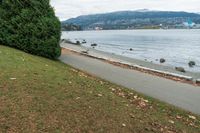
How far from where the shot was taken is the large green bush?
19328 millimetres

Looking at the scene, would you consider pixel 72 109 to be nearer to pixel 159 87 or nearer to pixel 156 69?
pixel 159 87

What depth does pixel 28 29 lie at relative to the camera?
19.3 meters

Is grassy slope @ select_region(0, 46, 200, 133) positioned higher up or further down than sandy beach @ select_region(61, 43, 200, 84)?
higher up

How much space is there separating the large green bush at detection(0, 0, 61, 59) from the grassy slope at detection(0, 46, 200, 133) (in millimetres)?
8084

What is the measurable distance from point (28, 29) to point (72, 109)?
1169cm

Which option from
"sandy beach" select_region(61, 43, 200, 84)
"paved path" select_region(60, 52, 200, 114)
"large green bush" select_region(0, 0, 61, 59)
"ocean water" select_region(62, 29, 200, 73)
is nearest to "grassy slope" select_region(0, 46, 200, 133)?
"paved path" select_region(60, 52, 200, 114)

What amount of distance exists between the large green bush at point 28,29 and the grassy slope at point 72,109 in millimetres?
8084

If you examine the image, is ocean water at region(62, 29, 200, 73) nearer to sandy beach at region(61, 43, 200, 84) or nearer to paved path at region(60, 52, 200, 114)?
sandy beach at region(61, 43, 200, 84)

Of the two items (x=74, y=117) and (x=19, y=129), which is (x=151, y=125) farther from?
(x=19, y=129)

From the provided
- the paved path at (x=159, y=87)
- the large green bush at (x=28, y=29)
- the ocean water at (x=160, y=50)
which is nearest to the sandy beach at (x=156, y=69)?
the paved path at (x=159, y=87)

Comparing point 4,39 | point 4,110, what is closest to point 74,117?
point 4,110

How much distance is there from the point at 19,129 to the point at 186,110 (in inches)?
226

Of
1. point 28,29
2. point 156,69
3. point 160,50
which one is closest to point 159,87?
point 28,29

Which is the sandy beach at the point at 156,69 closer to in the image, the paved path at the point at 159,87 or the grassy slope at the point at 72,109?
the paved path at the point at 159,87
